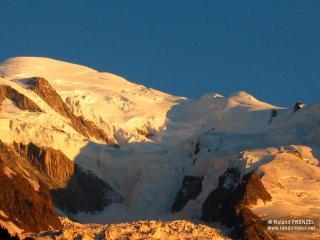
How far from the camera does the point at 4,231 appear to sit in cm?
14912
